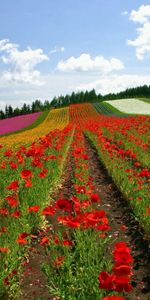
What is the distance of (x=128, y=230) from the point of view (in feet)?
24.4

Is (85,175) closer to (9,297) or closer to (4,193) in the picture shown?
(4,193)

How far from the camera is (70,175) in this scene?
1339 centimetres

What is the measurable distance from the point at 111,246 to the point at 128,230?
84 cm

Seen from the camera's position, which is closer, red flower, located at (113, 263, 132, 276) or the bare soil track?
red flower, located at (113, 263, 132, 276)

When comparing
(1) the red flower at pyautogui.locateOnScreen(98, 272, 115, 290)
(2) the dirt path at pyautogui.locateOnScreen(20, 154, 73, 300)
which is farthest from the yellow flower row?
(1) the red flower at pyautogui.locateOnScreen(98, 272, 115, 290)

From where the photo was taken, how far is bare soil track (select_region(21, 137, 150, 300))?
5203 millimetres

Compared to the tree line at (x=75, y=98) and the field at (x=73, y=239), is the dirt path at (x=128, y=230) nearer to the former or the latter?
the field at (x=73, y=239)

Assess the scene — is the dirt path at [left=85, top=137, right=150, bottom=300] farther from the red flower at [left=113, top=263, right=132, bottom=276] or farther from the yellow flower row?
the yellow flower row

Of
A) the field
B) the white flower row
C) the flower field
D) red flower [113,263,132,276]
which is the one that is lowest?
the flower field

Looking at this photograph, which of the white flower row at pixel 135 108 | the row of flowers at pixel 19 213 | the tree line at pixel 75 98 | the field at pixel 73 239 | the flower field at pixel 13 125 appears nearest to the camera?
the field at pixel 73 239

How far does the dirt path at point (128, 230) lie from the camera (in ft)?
17.3

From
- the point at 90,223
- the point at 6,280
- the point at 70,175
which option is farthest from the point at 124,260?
the point at 70,175

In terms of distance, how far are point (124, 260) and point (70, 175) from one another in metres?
10.6

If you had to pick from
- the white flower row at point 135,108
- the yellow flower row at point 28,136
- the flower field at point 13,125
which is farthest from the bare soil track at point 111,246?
the white flower row at point 135,108
